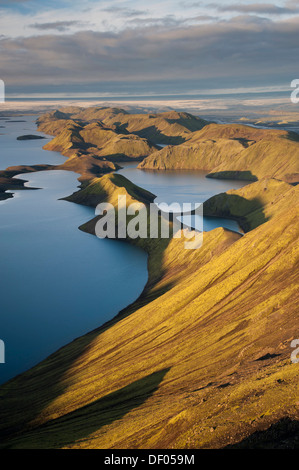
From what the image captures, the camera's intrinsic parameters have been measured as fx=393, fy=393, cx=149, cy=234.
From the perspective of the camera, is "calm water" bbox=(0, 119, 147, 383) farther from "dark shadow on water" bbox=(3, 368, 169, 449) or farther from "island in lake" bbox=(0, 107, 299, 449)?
"dark shadow on water" bbox=(3, 368, 169, 449)

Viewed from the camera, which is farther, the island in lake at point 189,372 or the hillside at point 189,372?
the hillside at point 189,372

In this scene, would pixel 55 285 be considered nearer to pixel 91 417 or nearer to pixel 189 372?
pixel 91 417

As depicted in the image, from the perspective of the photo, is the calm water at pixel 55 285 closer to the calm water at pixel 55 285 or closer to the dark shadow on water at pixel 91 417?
the calm water at pixel 55 285

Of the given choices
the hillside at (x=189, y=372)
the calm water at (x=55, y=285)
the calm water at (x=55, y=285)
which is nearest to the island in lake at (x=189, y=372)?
the hillside at (x=189, y=372)

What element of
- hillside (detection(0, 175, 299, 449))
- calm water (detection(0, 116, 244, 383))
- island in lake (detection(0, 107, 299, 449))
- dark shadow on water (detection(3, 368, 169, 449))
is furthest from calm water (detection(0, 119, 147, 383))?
dark shadow on water (detection(3, 368, 169, 449))

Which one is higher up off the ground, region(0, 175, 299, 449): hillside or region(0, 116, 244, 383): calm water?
region(0, 175, 299, 449): hillside

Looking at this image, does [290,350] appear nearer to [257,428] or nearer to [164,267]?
[257,428]
